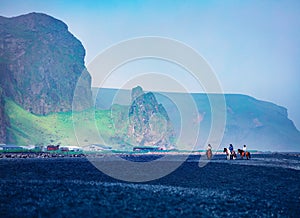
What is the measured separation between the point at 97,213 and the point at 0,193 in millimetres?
9477

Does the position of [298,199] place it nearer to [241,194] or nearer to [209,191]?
[241,194]

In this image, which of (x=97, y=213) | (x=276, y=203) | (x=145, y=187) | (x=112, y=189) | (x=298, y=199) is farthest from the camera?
(x=145, y=187)

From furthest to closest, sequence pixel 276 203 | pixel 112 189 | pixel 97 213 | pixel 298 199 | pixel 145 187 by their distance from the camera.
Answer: pixel 145 187, pixel 112 189, pixel 298 199, pixel 276 203, pixel 97 213

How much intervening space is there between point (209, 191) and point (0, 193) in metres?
14.7

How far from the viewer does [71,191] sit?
26.2 m

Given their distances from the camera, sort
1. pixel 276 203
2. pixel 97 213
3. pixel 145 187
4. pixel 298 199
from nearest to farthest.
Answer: pixel 97 213 < pixel 276 203 < pixel 298 199 < pixel 145 187

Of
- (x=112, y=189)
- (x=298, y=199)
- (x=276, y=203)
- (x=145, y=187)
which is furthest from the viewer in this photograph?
(x=145, y=187)

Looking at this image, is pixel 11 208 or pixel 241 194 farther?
pixel 241 194

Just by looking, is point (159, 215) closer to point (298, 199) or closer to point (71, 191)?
point (71, 191)

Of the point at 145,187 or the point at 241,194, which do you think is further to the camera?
the point at 145,187

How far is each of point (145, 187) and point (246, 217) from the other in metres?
11.8

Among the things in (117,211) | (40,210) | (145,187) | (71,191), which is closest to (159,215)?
(117,211)

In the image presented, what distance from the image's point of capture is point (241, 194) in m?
27.2

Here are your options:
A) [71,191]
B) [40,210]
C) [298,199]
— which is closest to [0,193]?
[71,191]
